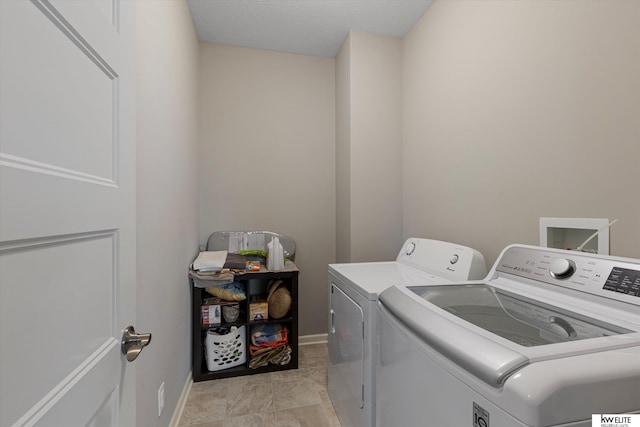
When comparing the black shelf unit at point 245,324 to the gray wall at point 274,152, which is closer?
the black shelf unit at point 245,324

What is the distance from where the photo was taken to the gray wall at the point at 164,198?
46.9 inches

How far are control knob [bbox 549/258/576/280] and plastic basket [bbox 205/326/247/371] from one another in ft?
6.66

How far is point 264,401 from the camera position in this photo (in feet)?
6.32

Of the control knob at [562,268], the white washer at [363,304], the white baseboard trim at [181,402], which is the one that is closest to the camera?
the control knob at [562,268]

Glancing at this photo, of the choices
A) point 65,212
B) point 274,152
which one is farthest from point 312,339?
point 65,212

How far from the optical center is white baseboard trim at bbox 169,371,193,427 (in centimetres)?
168

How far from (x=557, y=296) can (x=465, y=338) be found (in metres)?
0.53

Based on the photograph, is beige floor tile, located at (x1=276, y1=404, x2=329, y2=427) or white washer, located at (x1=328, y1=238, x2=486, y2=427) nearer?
white washer, located at (x1=328, y1=238, x2=486, y2=427)

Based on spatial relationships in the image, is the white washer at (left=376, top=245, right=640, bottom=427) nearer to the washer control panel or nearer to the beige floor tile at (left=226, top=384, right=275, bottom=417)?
the washer control panel

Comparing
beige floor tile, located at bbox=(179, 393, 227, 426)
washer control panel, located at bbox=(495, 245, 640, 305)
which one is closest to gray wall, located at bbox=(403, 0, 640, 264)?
washer control panel, located at bbox=(495, 245, 640, 305)

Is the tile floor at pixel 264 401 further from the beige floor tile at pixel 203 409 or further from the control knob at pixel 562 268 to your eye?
the control knob at pixel 562 268

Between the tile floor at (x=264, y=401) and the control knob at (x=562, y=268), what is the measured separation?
1.45 metres

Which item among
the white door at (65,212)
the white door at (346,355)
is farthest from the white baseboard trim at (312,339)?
the white door at (65,212)

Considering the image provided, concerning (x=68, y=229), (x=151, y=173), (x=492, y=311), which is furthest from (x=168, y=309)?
(x=492, y=311)
